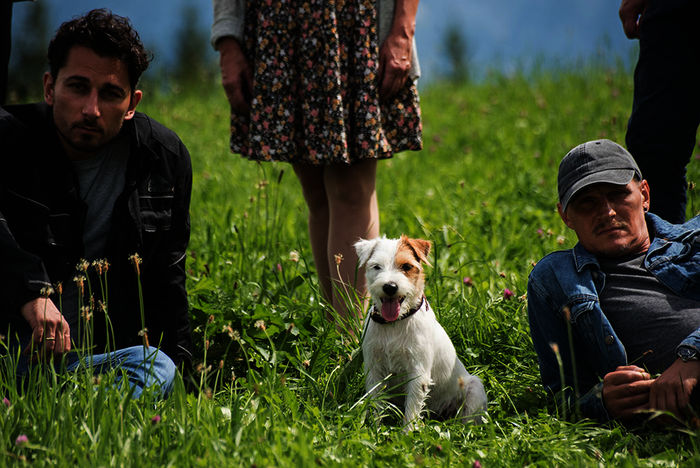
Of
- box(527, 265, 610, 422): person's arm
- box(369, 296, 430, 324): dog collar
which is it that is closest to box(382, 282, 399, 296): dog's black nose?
box(369, 296, 430, 324): dog collar

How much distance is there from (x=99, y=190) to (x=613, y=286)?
2284mm

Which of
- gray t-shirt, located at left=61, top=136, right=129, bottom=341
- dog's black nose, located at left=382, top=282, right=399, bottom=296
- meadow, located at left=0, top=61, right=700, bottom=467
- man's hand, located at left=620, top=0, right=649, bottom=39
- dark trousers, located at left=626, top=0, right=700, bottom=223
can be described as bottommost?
meadow, located at left=0, top=61, right=700, bottom=467

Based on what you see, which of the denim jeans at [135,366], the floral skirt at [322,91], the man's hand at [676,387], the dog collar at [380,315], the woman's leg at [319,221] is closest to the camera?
the man's hand at [676,387]

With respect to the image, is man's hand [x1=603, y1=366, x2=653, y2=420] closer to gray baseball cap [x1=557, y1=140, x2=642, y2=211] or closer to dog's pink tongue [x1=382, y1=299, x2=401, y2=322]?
gray baseball cap [x1=557, y1=140, x2=642, y2=211]

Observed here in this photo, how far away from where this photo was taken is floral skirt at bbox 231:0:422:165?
321 cm

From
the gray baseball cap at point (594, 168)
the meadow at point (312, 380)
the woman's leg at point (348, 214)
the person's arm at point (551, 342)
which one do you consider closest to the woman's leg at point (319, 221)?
the meadow at point (312, 380)

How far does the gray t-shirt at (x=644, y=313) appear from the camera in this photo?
2561mm

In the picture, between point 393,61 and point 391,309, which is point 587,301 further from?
point 393,61

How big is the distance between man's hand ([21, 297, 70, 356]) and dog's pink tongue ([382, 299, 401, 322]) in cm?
124

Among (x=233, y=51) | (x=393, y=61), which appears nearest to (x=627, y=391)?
(x=393, y=61)

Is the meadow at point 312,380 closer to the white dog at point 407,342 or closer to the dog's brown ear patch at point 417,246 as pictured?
the white dog at point 407,342

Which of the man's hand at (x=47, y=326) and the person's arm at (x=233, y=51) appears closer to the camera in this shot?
the man's hand at (x=47, y=326)

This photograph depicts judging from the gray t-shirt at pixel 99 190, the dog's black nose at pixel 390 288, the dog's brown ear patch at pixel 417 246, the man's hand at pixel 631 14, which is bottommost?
the dog's black nose at pixel 390 288

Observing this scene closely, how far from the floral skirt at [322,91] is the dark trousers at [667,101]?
1.10m
